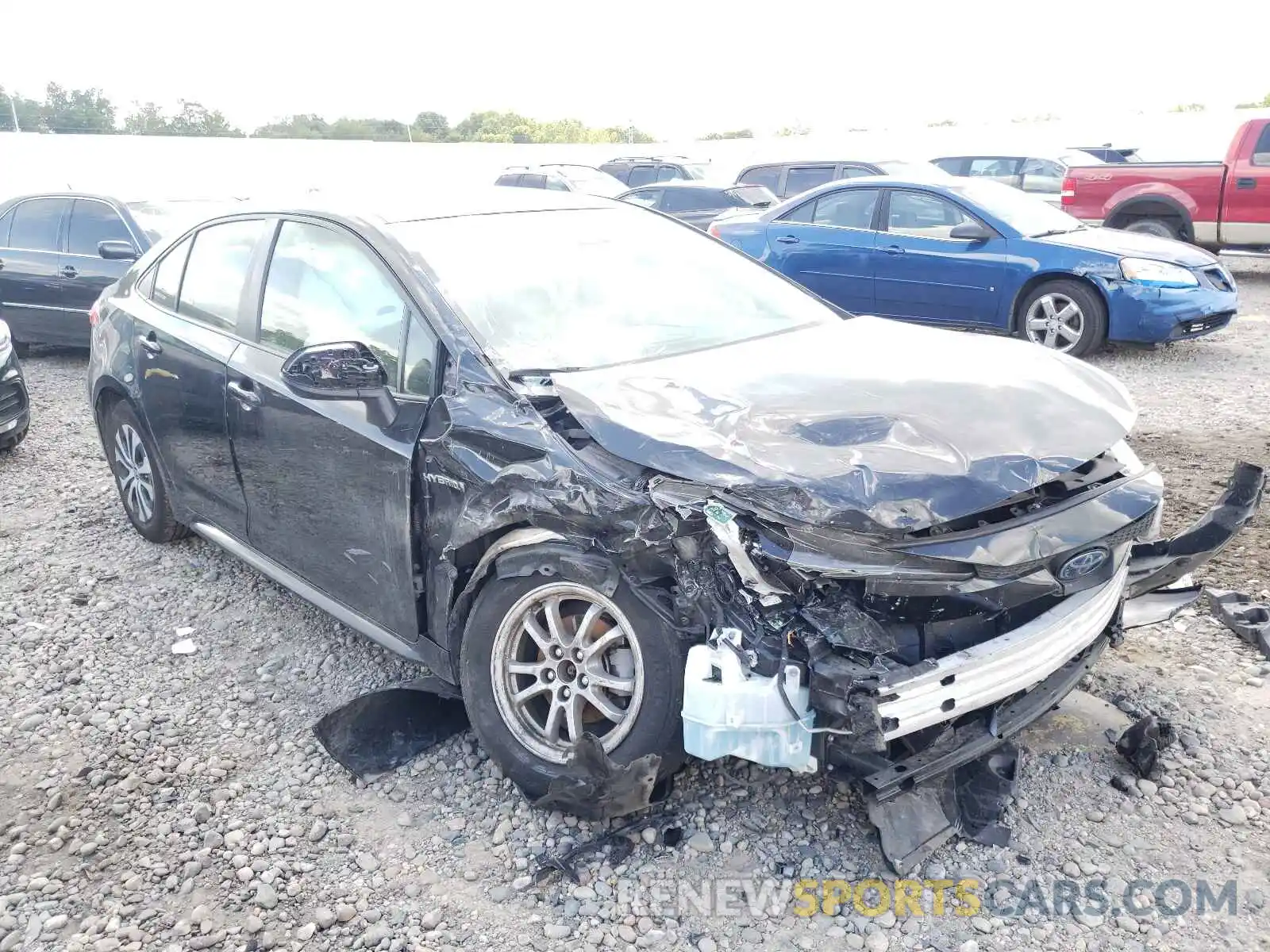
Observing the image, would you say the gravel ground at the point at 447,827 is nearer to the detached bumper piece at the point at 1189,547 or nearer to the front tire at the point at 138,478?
the detached bumper piece at the point at 1189,547

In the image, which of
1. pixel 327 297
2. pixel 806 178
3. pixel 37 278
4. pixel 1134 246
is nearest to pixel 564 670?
pixel 327 297

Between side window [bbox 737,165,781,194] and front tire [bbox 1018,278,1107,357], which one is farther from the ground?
side window [bbox 737,165,781,194]

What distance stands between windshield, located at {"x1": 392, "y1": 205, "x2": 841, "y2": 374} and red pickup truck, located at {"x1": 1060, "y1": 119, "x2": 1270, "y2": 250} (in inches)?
397

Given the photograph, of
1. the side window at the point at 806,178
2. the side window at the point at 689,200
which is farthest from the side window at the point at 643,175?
the side window at the point at 806,178

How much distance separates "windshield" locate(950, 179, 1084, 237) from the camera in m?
8.49

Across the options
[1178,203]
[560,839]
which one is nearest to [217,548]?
[560,839]

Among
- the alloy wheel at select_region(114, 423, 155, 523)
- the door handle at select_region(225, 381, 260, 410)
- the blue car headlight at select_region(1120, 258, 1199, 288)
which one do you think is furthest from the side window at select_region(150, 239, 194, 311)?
the blue car headlight at select_region(1120, 258, 1199, 288)

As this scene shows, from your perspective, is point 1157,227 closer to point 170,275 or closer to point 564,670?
point 170,275

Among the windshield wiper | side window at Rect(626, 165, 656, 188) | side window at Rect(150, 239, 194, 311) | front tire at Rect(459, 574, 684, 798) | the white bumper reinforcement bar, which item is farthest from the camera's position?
side window at Rect(626, 165, 656, 188)

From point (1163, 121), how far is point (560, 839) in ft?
99.4

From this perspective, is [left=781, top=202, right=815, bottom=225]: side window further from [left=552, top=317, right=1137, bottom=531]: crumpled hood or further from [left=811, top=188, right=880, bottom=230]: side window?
[left=552, top=317, right=1137, bottom=531]: crumpled hood

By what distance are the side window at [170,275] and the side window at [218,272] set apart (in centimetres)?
5

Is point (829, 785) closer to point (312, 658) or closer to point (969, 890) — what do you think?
point (969, 890)

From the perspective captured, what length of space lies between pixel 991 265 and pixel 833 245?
59.0 inches
